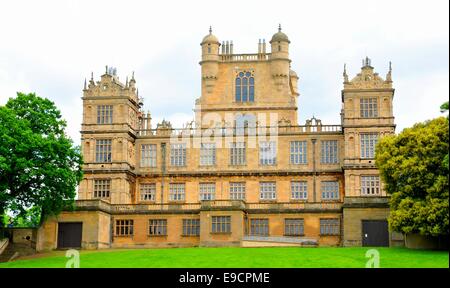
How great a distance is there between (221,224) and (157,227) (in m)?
6.03

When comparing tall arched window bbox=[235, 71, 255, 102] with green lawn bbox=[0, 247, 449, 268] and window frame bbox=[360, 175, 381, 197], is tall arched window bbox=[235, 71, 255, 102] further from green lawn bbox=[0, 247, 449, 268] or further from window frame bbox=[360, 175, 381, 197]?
green lawn bbox=[0, 247, 449, 268]

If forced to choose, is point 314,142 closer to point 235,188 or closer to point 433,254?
point 235,188

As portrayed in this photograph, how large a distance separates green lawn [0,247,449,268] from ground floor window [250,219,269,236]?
11.2 m

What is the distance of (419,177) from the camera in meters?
52.1

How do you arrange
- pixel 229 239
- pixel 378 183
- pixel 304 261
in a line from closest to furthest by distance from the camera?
pixel 304 261 < pixel 229 239 < pixel 378 183

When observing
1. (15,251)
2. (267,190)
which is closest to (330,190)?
(267,190)

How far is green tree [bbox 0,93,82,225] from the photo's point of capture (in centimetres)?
5556

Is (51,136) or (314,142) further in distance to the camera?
A: (314,142)

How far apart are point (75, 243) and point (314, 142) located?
23060 millimetres

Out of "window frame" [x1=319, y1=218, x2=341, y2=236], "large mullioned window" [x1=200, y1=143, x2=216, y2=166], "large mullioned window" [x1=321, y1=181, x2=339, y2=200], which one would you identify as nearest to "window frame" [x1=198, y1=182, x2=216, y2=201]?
"large mullioned window" [x1=200, y1=143, x2=216, y2=166]

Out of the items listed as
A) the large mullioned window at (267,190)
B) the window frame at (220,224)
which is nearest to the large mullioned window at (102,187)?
the window frame at (220,224)

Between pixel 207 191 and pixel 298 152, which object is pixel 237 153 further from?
pixel 298 152

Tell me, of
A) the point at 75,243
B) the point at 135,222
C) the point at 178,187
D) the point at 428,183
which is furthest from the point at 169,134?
the point at 428,183

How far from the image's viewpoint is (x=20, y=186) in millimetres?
56938
